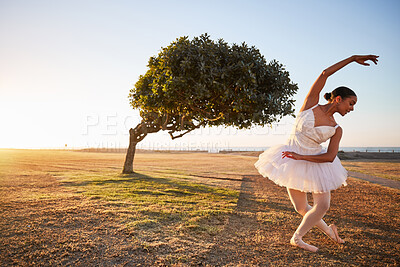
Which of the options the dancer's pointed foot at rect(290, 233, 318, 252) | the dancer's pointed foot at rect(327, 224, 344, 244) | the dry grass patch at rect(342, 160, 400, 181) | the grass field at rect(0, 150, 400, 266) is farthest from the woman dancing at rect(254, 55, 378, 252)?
the dry grass patch at rect(342, 160, 400, 181)

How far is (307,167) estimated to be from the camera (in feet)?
14.1

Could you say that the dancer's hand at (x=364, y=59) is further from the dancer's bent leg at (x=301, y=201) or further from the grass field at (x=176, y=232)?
the grass field at (x=176, y=232)

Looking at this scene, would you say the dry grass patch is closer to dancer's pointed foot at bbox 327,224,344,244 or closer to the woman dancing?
dancer's pointed foot at bbox 327,224,344,244

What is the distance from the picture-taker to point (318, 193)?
4309 mm

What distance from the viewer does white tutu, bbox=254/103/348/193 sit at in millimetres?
4121

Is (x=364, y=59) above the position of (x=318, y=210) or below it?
above

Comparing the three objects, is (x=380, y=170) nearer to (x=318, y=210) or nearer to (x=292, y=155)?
(x=318, y=210)

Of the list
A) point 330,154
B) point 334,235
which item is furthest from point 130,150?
point 330,154

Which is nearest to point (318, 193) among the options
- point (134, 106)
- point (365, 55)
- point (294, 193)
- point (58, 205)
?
point (294, 193)

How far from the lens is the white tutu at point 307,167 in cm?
412

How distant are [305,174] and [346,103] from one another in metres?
1.46

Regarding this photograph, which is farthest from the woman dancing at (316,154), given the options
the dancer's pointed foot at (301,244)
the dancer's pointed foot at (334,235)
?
the dancer's pointed foot at (334,235)

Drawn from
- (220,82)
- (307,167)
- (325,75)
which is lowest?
(307,167)

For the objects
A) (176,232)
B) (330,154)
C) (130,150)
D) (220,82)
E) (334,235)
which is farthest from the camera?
(130,150)
